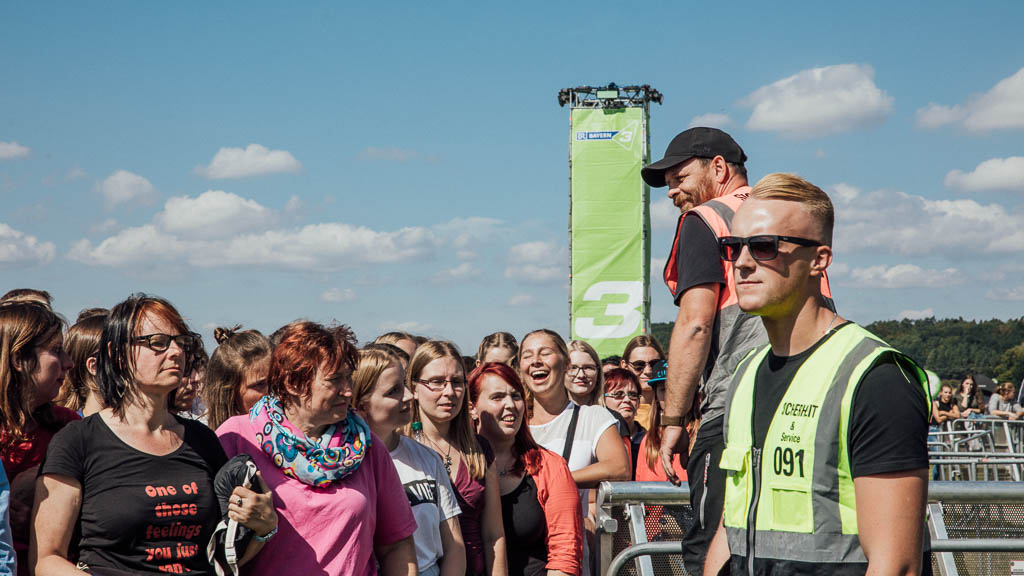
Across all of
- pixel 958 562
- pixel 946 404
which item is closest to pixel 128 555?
pixel 958 562

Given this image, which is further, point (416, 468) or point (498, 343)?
point (498, 343)

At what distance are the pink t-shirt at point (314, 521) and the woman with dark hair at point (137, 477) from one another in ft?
0.50

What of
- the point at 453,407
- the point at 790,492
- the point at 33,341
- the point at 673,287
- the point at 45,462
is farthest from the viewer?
the point at 453,407

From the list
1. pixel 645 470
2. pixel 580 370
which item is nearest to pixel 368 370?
pixel 645 470

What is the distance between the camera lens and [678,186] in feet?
14.1

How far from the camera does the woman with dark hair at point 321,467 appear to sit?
138 inches

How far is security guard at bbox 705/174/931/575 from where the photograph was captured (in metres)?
2.13

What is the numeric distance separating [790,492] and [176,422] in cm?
224

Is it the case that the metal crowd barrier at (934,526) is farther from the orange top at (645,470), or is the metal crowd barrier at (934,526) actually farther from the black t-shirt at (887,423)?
the black t-shirt at (887,423)

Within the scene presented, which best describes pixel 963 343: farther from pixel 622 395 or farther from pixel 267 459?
pixel 267 459

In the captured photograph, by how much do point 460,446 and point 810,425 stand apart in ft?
8.46

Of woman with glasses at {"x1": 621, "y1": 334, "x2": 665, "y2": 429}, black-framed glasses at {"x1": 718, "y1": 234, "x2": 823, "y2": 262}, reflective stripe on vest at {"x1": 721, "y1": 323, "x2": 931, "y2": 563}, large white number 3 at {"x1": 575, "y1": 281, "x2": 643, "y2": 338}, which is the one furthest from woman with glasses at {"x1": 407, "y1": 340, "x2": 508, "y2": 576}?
large white number 3 at {"x1": 575, "y1": 281, "x2": 643, "y2": 338}

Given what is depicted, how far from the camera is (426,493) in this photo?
419 centimetres

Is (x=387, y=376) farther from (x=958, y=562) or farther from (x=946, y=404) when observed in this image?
(x=946, y=404)
